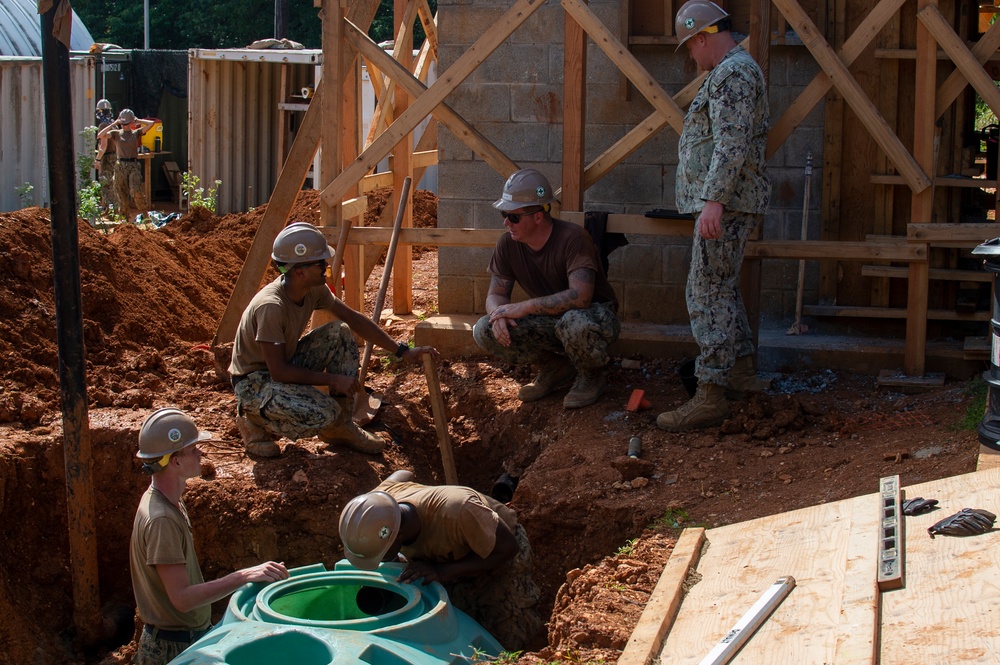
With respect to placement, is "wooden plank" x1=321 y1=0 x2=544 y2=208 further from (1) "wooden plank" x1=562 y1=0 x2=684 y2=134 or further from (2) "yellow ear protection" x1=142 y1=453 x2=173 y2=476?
(2) "yellow ear protection" x1=142 y1=453 x2=173 y2=476

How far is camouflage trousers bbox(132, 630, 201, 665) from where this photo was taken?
451 centimetres

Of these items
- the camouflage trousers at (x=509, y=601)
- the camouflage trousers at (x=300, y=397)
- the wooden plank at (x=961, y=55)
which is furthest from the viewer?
the wooden plank at (x=961, y=55)

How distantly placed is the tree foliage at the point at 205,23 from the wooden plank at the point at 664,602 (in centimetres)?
2991

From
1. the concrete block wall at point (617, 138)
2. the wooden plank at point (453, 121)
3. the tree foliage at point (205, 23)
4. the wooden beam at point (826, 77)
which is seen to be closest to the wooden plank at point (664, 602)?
the wooden beam at point (826, 77)

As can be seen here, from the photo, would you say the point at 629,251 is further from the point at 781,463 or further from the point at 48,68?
the point at 48,68

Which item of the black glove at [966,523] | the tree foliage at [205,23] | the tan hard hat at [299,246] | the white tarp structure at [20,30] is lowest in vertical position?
the black glove at [966,523]

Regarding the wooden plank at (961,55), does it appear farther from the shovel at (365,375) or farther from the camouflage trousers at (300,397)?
the camouflage trousers at (300,397)

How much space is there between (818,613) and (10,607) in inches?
170

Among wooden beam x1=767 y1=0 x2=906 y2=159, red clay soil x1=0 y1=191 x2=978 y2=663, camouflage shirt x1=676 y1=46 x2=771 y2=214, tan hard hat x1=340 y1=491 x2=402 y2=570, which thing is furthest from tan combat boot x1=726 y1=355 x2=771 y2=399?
tan hard hat x1=340 y1=491 x2=402 y2=570

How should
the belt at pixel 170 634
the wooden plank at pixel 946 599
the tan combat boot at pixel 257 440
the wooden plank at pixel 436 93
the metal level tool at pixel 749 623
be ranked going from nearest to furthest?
the wooden plank at pixel 946 599, the metal level tool at pixel 749 623, the belt at pixel 170 634, the tan combat boot at pixel 257 440, the wooden plank at pixel 436 93

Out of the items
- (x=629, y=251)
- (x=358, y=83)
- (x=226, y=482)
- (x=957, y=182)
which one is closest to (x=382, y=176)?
(x=358, y=83)

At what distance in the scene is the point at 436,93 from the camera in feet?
22.6

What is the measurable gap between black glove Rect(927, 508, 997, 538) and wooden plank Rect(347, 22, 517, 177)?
11.6 feet

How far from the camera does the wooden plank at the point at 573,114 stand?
666cm
